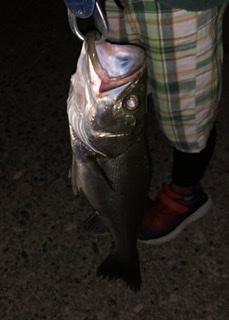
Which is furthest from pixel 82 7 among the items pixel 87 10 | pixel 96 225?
pixel 96 225

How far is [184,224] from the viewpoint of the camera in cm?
251

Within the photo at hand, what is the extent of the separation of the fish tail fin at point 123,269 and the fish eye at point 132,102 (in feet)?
2.55

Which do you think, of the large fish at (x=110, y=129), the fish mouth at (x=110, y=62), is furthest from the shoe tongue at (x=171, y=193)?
the fish mouth at (x=110, y=62)

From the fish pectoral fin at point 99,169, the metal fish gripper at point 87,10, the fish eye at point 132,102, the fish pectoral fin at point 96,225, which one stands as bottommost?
the fish pectoral fin at point 96,225

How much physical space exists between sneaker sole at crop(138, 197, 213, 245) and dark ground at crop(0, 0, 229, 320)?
3 cm

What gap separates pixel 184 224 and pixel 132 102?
120 cm

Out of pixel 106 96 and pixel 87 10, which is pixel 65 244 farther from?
A: pixel 87 10

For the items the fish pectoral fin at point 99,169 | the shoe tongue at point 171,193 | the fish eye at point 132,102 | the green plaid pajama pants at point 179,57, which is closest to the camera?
the fish eye at point 132,102

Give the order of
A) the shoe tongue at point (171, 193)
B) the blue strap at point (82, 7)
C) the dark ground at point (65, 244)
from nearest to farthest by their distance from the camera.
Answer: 1. the blue strap at point (82, 7)
2. the dark ground at point (65, 244)
3. the shoe tongue at point (171, 193)

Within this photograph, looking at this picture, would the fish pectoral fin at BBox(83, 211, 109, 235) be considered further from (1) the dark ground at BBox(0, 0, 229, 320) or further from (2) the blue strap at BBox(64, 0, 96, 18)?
(2) the blue strap at BBox(64, 0, 96, 18)

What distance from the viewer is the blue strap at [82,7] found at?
1312 millimetres

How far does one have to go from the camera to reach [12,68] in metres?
3.42

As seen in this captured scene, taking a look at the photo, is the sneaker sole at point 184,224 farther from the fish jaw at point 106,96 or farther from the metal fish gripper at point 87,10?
the metal fish gripper at point 87,10

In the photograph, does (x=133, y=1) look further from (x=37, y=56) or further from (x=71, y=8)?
(x=37, y=56)
